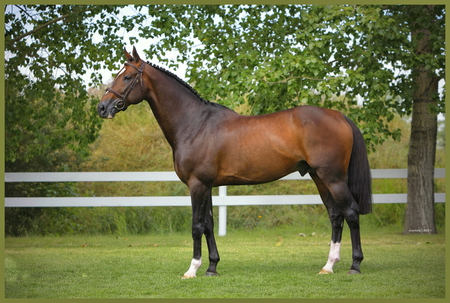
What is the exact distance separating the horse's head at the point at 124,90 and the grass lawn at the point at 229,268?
172 centimetres

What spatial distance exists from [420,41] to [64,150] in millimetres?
7376

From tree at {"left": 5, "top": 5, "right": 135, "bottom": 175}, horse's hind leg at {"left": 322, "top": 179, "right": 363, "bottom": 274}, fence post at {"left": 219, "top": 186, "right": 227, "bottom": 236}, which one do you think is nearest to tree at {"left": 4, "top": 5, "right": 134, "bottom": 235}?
tree at {"left": 5, "top": 5, "right": 135, "bottom": 175}

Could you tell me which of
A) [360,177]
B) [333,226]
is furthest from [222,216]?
[360,177]

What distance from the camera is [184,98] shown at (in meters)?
5.43

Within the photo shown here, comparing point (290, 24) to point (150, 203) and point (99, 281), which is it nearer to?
point (150, 203)

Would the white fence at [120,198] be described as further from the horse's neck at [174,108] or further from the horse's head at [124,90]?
the horse's head at [124,90]

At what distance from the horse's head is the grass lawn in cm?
172

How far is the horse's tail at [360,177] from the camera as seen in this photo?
530cm

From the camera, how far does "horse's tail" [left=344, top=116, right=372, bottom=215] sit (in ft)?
17.4

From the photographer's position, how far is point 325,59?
8508mm

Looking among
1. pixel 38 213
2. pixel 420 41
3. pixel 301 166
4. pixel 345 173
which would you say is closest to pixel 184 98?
pixel 301 166

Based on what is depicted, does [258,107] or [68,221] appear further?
[68,221]

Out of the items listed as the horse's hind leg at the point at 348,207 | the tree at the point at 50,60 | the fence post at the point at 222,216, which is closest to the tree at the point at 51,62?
the tree at the point at 50,60

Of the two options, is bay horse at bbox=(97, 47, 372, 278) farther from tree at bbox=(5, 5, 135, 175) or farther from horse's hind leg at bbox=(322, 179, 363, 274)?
tree at bbox=(5, 5, 135, 175)
